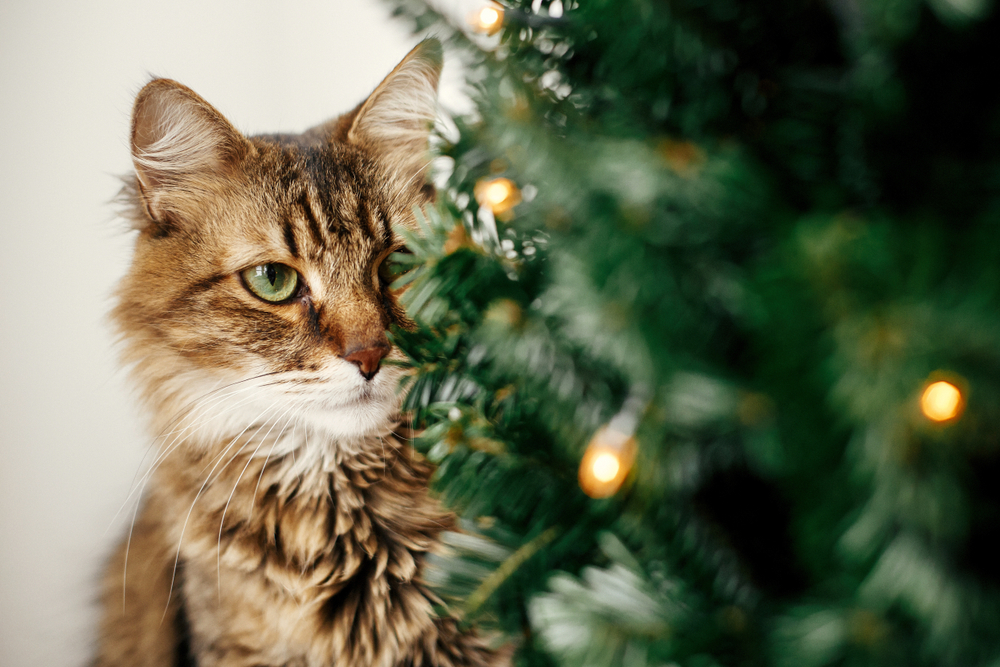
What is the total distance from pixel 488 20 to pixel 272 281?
467 millimetres

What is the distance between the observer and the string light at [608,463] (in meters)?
0.33

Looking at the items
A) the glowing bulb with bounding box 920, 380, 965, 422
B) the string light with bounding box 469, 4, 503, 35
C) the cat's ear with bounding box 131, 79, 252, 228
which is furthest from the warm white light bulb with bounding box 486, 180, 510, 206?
the cat's ear with bounding box 131, 79, 252, 228

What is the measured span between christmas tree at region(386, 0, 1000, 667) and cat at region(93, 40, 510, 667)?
293mm

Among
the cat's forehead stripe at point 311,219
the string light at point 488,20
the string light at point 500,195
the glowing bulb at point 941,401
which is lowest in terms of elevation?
the cat's forehead stripe at point 311,219

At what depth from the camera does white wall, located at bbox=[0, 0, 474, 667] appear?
0.74 m

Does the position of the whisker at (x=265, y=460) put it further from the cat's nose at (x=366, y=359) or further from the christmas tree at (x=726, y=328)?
the christmas tree at (x=726, y=328)

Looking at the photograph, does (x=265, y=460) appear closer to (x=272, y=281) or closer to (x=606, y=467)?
(x=272, y=281)

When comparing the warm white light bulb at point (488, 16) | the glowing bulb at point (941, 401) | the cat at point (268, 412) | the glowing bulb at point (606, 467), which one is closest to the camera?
the glowing bulb at point (941, 401)

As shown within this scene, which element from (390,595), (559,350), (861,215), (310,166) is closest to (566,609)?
(559,350)

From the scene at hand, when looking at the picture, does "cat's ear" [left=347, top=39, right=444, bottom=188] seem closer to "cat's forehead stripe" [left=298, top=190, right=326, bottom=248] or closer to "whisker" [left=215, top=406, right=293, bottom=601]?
"cat's forehead stripe" [left=298, top=190, right=326, bottom=248]

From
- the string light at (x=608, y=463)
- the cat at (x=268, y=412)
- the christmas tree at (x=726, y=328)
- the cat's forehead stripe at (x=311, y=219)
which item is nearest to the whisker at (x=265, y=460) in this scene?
the cat at (x=268, y=412)

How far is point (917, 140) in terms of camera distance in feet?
1.01

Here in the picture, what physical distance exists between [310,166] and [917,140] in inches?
28.2

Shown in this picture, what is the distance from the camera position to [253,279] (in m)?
0.74
